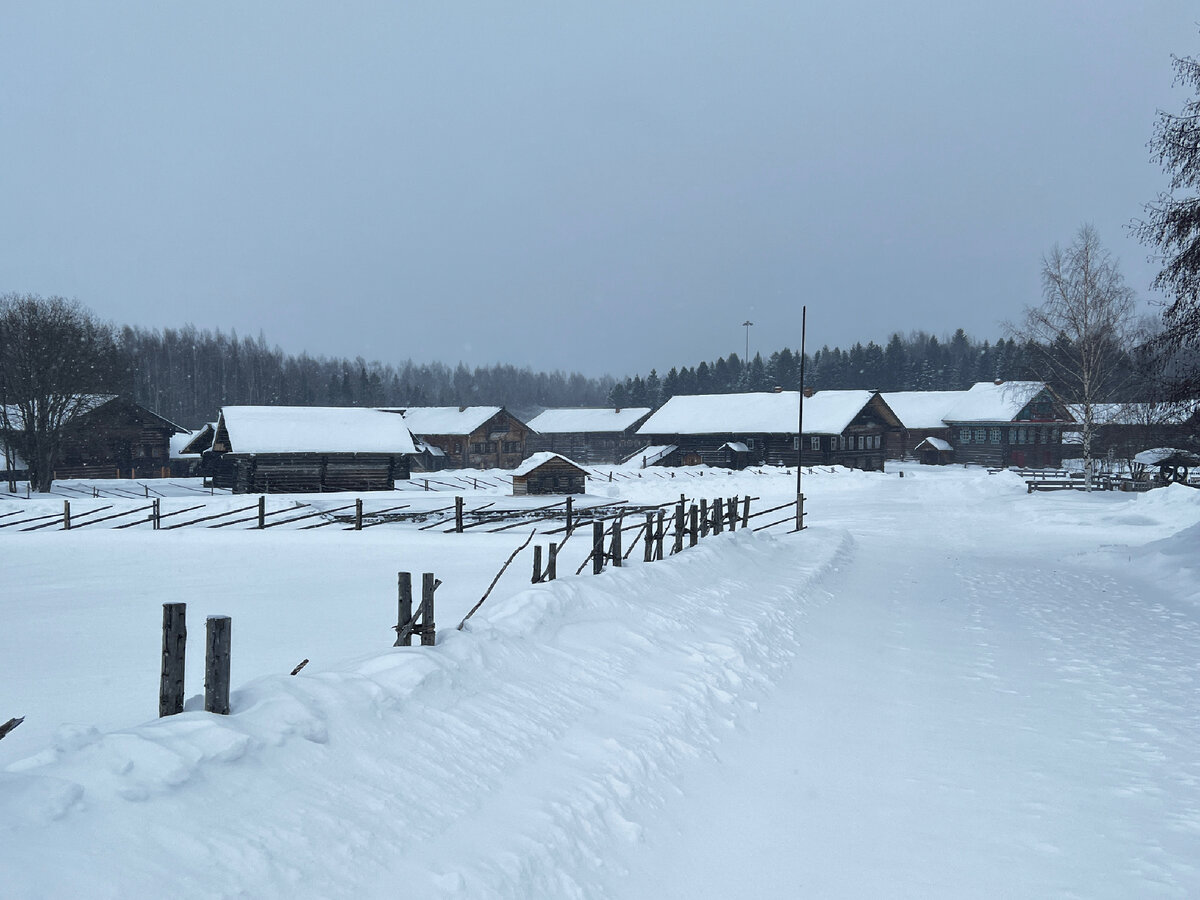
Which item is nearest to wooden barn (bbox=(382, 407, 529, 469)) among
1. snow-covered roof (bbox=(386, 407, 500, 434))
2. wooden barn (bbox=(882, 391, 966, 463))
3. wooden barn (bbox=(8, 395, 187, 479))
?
snow-covered roof (bbox=(386, 407, 500, 434))

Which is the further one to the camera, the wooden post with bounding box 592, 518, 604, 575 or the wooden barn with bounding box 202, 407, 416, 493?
the wooden barn with bounding box 202, 407, 416, 493

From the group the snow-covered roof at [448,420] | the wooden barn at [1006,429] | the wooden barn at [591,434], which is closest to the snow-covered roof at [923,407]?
the wooden barn at [1006,429]

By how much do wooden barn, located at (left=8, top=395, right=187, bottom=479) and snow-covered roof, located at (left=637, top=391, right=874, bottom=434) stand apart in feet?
121

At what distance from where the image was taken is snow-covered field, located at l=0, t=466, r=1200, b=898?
4.30 m

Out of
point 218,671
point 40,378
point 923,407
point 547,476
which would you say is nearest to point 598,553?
point 218,671

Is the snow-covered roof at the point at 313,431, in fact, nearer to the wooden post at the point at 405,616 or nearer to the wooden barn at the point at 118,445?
the wooden barn at the point at 118,445

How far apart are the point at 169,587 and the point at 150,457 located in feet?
142

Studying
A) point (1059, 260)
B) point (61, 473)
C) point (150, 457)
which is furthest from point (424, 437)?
point (1059, 260)

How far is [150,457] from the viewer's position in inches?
2159

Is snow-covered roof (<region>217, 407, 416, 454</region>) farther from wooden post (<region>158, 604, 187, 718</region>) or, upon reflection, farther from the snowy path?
wooden post (<region>158, 604, 187, 718</region>)

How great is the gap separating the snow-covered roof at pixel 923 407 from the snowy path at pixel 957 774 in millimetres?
72021

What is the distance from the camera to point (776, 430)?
205ft

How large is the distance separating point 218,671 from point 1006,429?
256 feet

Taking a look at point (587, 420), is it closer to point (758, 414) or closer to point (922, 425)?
point (758, 414)
